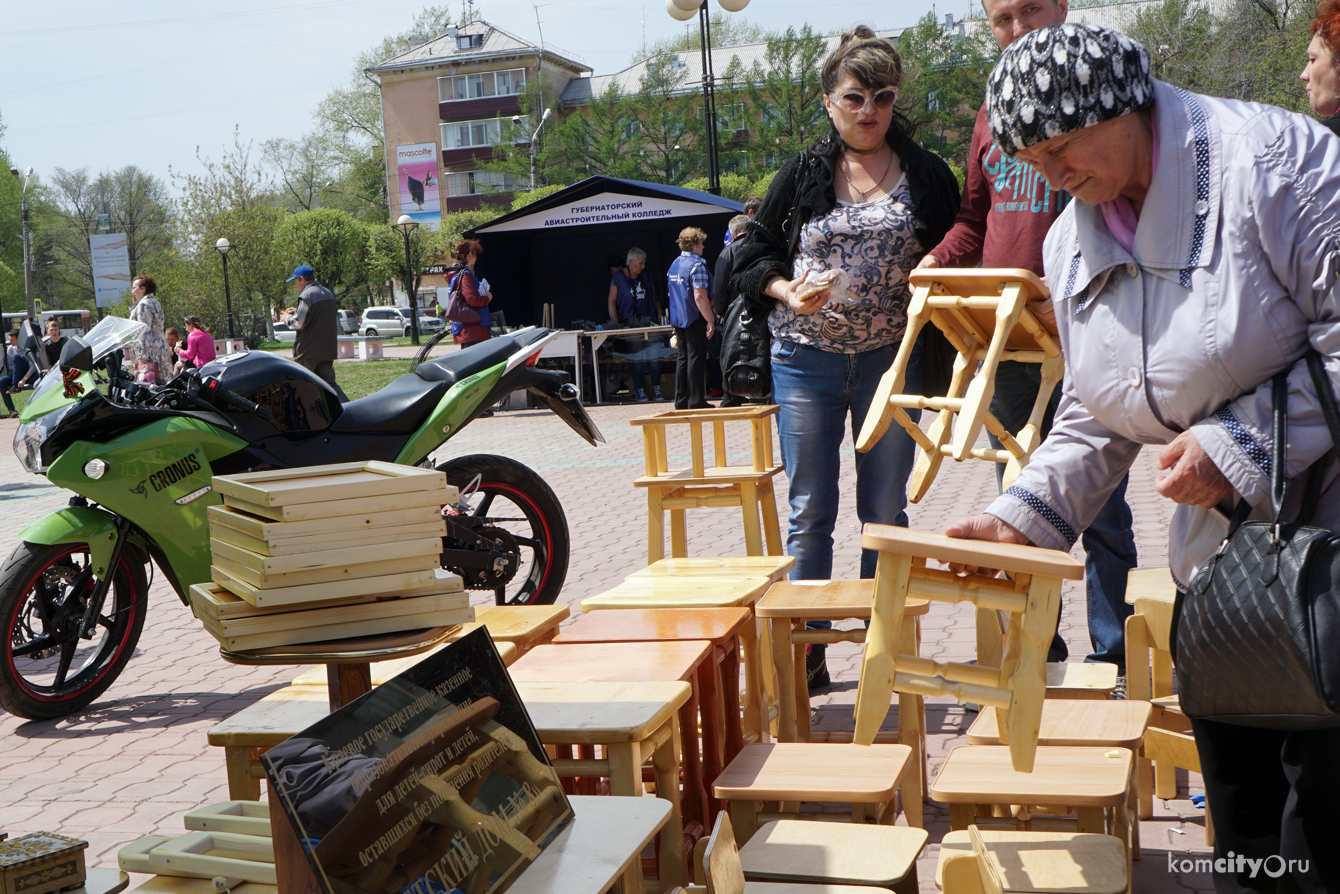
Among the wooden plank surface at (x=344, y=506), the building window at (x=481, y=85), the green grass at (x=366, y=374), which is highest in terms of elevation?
the building window at (x=481, y=85)

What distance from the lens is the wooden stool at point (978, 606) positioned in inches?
81.5

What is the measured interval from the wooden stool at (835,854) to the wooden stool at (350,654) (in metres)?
0.76

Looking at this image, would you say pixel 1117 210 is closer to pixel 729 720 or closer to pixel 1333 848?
pixel 1333 848

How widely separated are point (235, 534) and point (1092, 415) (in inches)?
62.7

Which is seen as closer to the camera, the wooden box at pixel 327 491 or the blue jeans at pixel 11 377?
the wooden box at pixel 327 491

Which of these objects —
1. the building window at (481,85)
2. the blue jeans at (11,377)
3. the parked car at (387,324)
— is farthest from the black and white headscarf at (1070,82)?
the building window at (481,85)

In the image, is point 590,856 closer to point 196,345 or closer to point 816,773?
point 816,773

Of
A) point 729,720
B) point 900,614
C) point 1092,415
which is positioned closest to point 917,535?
point 900,614

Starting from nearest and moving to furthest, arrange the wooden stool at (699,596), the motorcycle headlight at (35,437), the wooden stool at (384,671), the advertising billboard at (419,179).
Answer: the wooden stool at (384,671), the wooden stool at (699,596), the motorcycle headlight at (35,437), the advertising billboard at (419,179)

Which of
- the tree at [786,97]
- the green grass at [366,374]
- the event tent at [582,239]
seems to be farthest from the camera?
the tree at [786,97]

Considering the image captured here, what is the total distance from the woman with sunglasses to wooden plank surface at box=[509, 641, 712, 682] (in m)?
1.22

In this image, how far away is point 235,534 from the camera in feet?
7.33

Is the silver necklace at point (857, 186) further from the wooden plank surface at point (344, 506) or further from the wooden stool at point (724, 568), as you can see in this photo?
the wooden plank surface at point (344, 506)

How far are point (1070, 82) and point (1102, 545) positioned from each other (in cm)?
207
